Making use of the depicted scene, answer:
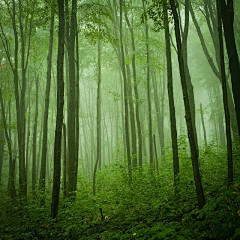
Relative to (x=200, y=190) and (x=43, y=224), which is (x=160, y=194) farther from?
(x=43, y=224)

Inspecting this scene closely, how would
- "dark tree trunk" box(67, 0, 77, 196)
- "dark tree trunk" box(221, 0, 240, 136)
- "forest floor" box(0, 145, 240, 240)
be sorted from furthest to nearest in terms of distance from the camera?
"dark tree trunk" box(67, 0, 77, 196) < "dark tree trunk" box(221, 0, 240, 136) < "forest floor" box(0, 145, 240, 240)

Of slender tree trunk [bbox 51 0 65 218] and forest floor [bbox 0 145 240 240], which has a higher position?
slender tree trunk [bbox 51 0 65 218]

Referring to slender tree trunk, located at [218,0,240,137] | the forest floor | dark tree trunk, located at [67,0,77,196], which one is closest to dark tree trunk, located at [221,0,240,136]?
slender tree trunk, located at [218,0,240,137]

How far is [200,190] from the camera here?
145 inches

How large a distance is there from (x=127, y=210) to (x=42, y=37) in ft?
35.2

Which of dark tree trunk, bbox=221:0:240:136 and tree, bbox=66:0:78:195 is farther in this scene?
tree, bbox=66:0:78:195

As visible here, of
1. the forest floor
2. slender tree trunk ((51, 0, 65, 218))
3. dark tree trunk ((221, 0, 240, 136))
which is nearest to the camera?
the forest floor

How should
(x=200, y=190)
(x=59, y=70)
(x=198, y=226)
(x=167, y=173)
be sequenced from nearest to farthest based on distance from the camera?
(x=198, y=226) → (x=200, y=190) → (x=59, y=70) → (x=167, y=173)

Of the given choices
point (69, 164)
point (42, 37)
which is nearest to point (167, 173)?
point (69, 164)

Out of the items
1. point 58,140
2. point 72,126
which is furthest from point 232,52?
point 72,126

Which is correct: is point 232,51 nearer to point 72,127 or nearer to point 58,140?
point 58,140

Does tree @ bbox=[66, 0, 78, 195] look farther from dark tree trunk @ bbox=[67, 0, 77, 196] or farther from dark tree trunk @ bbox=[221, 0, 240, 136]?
dark tree trunk @ bbox=[221, 0, 240, 136]

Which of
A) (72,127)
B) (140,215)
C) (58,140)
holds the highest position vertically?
(72,127)

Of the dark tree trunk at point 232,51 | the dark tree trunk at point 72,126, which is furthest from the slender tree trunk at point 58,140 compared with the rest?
the dark tree trunk at point 232,51
